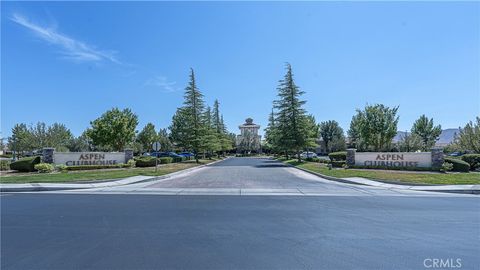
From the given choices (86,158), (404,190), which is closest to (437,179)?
(404,190)

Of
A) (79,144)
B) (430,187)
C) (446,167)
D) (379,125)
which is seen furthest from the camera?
(79,144)

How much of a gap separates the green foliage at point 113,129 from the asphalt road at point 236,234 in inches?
1797

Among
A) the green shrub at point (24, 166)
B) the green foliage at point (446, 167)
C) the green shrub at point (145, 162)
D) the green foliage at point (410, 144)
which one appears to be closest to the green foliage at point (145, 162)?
the green shrub at point (145, 162)

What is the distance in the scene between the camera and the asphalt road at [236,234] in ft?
17.5

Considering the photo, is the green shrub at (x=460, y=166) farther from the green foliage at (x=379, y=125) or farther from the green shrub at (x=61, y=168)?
the green shrub at (x=61, y=168)

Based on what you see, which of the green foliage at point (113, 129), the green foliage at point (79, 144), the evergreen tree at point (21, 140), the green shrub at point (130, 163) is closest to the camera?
the green shrub at point (130, 163)

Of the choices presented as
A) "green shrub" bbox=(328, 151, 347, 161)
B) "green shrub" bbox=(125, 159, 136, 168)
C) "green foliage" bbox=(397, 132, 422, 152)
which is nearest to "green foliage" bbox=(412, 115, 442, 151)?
"green foliage" bbox=(397, 132, 422, 152)

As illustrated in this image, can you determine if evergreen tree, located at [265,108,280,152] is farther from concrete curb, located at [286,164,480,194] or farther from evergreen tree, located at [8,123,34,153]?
evergreen tree, located at [8,123,34,153]

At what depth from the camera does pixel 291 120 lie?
40.6 metres

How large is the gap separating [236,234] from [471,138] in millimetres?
35554

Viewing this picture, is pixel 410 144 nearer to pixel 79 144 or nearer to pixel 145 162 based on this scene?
pixel 145 162

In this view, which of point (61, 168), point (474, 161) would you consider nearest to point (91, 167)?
point (61, 168)

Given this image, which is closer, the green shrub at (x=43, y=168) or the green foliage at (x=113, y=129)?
the green shrub at (x=43, y=168)

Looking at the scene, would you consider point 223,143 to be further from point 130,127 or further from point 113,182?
point 113,182
